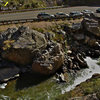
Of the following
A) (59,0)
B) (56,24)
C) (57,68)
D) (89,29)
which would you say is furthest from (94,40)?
(59,0)

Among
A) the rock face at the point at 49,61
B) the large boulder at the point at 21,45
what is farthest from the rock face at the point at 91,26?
the large boulder at the point at 21,45

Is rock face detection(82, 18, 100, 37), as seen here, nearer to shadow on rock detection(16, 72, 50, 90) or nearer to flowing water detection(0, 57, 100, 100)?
flowing water detection(0, 57, 100, 100)

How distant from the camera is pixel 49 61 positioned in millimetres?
23750

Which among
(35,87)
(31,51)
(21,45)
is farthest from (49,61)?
(21,45)

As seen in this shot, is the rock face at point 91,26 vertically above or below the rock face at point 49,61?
above

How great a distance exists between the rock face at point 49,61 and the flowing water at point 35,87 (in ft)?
3.96

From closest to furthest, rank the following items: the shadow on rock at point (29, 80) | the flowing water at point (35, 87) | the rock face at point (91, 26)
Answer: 1. the flowing water at point (35, 87)
2. the shadow on rock at point (29, 80)
3. the rock face at point (91, 26)

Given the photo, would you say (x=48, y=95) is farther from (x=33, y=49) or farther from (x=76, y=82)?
(x=33, y=49)

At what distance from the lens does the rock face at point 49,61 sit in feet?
76.2

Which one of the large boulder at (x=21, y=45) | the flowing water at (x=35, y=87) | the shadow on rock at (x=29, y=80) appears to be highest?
the large boulder at (x=21, y=45)

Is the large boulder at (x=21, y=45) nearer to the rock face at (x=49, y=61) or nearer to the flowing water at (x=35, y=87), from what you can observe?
the rock face at (x=49, y=61)

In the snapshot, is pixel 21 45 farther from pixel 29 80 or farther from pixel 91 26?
pixel 91 26

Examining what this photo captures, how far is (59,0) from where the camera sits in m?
60.3

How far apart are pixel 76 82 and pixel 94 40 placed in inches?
543
